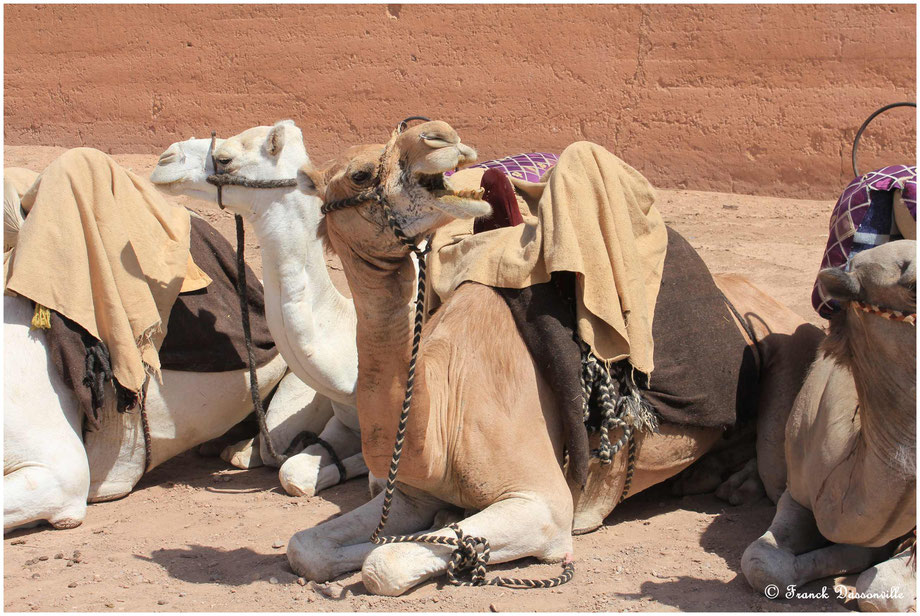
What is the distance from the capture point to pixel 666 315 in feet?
14.3

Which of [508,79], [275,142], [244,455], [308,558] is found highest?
[275,142]

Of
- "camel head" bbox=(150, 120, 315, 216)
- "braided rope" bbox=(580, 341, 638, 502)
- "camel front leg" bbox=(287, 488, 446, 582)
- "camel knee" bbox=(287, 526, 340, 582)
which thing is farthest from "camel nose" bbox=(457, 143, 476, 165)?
"camel head" bbox=(150, 120, 315, 216)

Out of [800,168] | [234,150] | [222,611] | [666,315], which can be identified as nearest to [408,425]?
[222,611]

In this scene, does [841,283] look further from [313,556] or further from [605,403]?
[313,556]

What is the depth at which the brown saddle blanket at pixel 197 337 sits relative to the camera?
4641 millimetres

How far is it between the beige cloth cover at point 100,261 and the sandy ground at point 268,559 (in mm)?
700

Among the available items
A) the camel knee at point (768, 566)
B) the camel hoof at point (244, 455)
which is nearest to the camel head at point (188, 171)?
the camel hoof at point (244, 455)

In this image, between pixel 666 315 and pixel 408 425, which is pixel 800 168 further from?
pixel 408 425

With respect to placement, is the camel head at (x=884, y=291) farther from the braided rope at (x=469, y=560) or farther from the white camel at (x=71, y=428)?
the white camel at (x=71, y=428)

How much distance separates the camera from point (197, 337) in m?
5.12

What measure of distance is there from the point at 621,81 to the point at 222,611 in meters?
9.48

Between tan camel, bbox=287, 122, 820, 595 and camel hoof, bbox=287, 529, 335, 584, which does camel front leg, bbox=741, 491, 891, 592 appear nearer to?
tan camel, bbox=287, 122, 820, 595

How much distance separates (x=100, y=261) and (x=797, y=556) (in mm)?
3247

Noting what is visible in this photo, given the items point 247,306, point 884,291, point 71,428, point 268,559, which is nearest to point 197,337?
point 247,306
